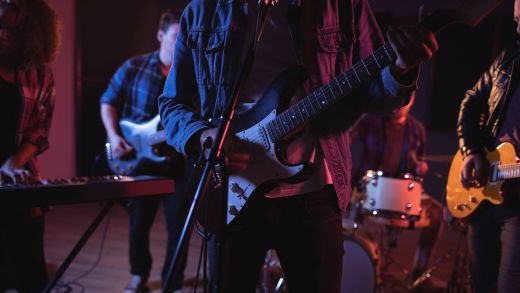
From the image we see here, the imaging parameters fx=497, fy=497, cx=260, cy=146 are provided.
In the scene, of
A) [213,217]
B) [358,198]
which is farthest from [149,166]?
[213,217]

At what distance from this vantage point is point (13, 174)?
99.5 inches

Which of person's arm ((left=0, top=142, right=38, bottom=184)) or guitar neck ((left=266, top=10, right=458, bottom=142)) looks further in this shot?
person's arm ((left=0, top=142, right=38, bottom=184))

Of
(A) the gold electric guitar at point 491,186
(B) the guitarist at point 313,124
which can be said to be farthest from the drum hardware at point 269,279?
(B) the guitarist at point 313,124

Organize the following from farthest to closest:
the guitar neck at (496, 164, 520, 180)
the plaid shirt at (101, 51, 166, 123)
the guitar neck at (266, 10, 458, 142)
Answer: the plaid shirt at (101, 51, 166, 123), the guitar neck at (496, 164, 520, 180), the guitar neck at (266, 10, 458, 142)

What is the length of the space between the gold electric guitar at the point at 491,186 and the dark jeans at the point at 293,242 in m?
1.07

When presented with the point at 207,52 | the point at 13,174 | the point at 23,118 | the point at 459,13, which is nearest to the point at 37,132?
the point at 23,118

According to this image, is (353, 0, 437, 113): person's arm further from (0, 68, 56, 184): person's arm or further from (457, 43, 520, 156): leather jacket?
(0, 68, 56, 184): person's arm

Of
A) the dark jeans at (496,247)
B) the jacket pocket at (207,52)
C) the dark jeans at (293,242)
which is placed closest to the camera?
the dark jeans at (293,242)

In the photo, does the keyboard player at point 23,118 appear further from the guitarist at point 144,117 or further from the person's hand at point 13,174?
the guitarist at point 144,117

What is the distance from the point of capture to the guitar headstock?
1500 millimetres

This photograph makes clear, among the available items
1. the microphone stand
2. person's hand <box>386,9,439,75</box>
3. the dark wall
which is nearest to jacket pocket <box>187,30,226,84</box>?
the microphone stand

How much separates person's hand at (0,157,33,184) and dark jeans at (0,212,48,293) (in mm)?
206

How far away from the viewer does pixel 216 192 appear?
72.6 inches

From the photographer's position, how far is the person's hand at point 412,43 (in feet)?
4.82
